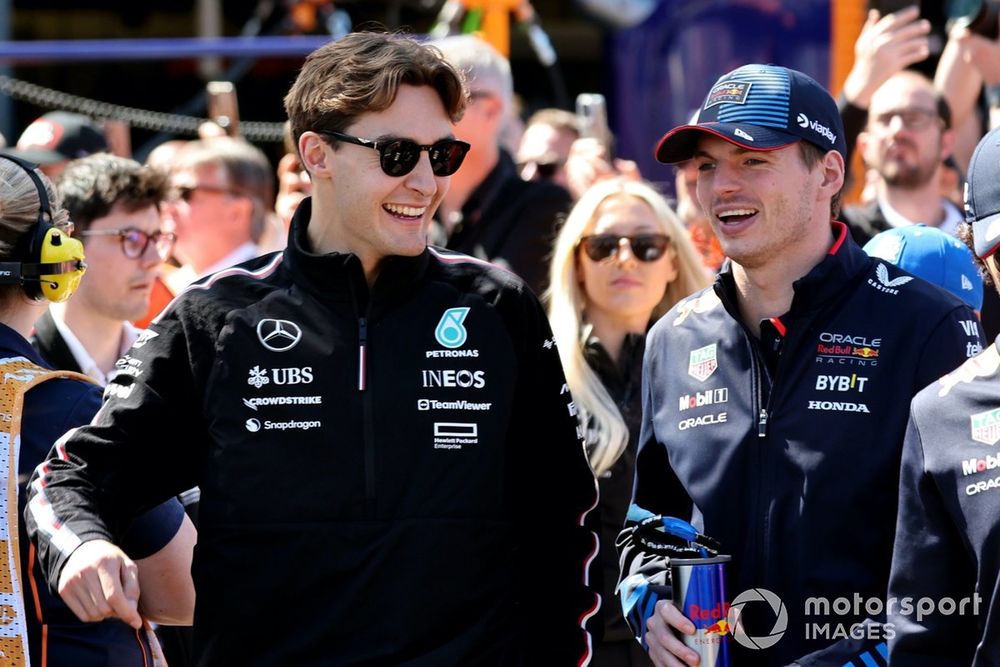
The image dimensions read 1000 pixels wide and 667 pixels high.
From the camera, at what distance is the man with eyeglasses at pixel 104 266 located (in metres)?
4.46

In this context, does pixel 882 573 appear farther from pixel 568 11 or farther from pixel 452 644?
pixel 568 11

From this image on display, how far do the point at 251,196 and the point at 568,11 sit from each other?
1111 cm

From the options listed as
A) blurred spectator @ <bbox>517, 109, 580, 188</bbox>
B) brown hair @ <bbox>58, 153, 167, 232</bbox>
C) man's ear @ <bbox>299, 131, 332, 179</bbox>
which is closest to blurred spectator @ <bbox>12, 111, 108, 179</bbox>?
brown hair @ <bbox>58, 153, 167, 232</bbox>

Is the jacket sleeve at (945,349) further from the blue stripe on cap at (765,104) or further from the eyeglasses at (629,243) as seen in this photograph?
the eyeglasses at (629,243)

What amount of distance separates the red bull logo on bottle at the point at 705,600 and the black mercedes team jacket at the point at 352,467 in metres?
0.33

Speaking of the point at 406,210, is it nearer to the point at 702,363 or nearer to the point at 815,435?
the point at 702,363

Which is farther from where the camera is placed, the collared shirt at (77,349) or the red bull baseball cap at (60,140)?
the red bull baseball cap at (60,140)

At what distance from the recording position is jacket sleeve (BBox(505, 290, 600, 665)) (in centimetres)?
304

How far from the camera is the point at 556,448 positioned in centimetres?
307

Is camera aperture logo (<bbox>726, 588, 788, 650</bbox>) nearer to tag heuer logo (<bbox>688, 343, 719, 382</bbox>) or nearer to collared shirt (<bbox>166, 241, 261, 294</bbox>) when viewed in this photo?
tag heuer logo (<bbox>688, 343, 719, 382</bbox>)

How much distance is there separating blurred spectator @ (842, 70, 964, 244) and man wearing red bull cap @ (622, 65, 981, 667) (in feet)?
9.05

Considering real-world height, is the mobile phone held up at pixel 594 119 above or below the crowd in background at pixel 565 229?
above

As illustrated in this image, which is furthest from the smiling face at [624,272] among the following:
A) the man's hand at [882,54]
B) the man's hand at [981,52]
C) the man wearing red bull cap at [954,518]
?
the man's hand at [981,52]

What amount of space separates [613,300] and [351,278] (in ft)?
6.02
